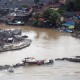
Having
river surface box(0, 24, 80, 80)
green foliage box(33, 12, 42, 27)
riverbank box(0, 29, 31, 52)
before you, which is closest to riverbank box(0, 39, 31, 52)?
riverbank box(0, 29, 31, 52)

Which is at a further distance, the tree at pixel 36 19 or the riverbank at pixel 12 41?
the tree at pixel 36 19

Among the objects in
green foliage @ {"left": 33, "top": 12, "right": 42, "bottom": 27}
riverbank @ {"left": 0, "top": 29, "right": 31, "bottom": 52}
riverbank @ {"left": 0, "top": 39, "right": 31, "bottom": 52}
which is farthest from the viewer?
green foliage @ {"left": 33, "top": 12, "right": 42, "bottom": 27}

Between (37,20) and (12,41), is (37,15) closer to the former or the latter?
(37,20)

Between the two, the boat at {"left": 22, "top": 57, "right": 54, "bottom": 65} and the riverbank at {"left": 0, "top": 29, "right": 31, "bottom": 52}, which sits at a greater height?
the riverbank at {"left": 0, "top": 29, "right": 31, "bottom": 52}

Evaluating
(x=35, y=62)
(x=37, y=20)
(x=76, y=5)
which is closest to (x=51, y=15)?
(x=37, y=20)

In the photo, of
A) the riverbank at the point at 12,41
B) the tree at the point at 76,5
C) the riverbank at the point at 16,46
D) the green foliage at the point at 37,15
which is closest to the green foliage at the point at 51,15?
the green foliage at the point at 37,15

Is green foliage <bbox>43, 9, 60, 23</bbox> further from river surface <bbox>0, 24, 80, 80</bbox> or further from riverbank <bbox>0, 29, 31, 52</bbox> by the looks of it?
riverbank <bbox>0, 29, 31, 52</bbox>

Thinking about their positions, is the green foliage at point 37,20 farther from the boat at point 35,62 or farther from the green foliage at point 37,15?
the boat at point 35,62

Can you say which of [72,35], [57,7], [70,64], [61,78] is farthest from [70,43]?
[57,7]
